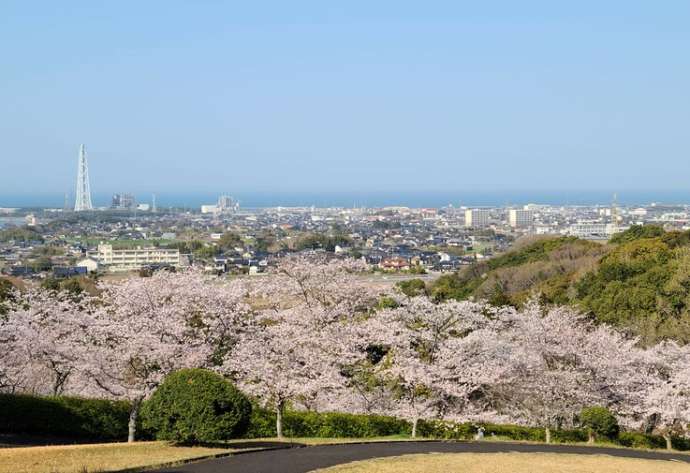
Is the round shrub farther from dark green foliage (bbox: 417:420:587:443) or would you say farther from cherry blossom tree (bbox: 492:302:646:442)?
cherry blossom tree (bbox: 492:302:646:442)

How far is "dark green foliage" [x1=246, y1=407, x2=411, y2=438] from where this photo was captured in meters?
20.7

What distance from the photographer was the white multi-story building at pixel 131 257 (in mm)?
118613

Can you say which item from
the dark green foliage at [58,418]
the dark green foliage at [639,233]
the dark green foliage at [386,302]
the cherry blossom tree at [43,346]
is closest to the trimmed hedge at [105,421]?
the dark green foliage at [58,418]

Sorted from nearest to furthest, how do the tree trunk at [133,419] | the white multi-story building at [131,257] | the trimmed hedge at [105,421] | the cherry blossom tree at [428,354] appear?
the tree trunk at [133,419], the trimmed hedge at [105,421], the cherry blossom tree at [428,354], the white multi-story building at [131,257]

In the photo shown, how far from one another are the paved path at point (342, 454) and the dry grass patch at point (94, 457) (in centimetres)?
52

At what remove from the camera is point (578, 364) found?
26.3 metres

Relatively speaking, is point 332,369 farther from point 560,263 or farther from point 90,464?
point 560,263

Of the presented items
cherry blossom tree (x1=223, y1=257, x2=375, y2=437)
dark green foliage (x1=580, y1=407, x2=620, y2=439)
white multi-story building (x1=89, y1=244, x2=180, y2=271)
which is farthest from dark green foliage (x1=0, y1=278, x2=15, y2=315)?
white multi-story building (x1=89, y1=244, x2=180, y2=271)

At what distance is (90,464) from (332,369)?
10.9m

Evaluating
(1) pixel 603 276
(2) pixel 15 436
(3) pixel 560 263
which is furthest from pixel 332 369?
(3) pixel 560 263

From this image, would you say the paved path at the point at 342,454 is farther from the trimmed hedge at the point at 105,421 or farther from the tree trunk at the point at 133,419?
the tree trunk at the point at 133,419

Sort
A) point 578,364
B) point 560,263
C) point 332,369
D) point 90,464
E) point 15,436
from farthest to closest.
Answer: point 560,263 → point 578,364 → point 332,369 → point 15,436 → point 90,464

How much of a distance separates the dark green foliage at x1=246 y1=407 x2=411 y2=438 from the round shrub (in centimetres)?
405

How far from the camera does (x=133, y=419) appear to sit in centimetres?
1964
